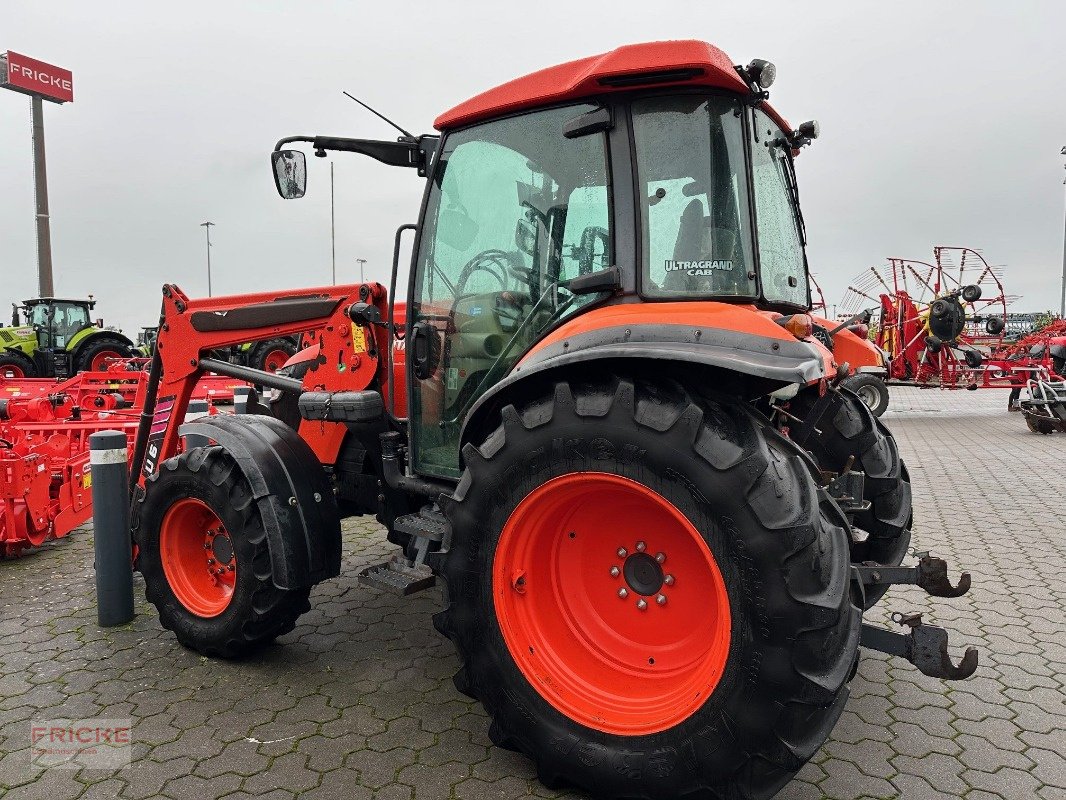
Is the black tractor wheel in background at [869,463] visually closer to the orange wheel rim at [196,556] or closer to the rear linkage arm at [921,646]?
the rear linkage arm at [921,646]

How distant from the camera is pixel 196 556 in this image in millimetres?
3828

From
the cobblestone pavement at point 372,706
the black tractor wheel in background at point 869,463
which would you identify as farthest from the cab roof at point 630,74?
the cobblestone pavement at point 372,706

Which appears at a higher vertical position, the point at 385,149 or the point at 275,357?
the point at 385,149

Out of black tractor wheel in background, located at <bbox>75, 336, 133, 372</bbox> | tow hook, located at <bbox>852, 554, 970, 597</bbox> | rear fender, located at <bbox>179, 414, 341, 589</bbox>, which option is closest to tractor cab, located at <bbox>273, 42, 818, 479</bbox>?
rear fender, located at <bbox>179, 414, 341, 589</bbox>

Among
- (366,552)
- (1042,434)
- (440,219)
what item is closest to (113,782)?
(440,219)

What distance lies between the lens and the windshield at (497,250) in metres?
2.86

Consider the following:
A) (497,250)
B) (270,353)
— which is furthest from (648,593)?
(270,353)

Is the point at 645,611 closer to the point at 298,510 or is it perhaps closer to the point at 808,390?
the point at 808,390

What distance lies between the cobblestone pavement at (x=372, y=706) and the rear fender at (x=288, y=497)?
496 mm

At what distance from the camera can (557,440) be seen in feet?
8.02

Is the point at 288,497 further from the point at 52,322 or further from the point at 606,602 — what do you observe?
the point at 52,322

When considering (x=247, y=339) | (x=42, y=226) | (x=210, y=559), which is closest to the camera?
(x=210, y=559)

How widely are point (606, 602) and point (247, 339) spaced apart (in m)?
2.57

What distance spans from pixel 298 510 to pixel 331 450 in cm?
73
